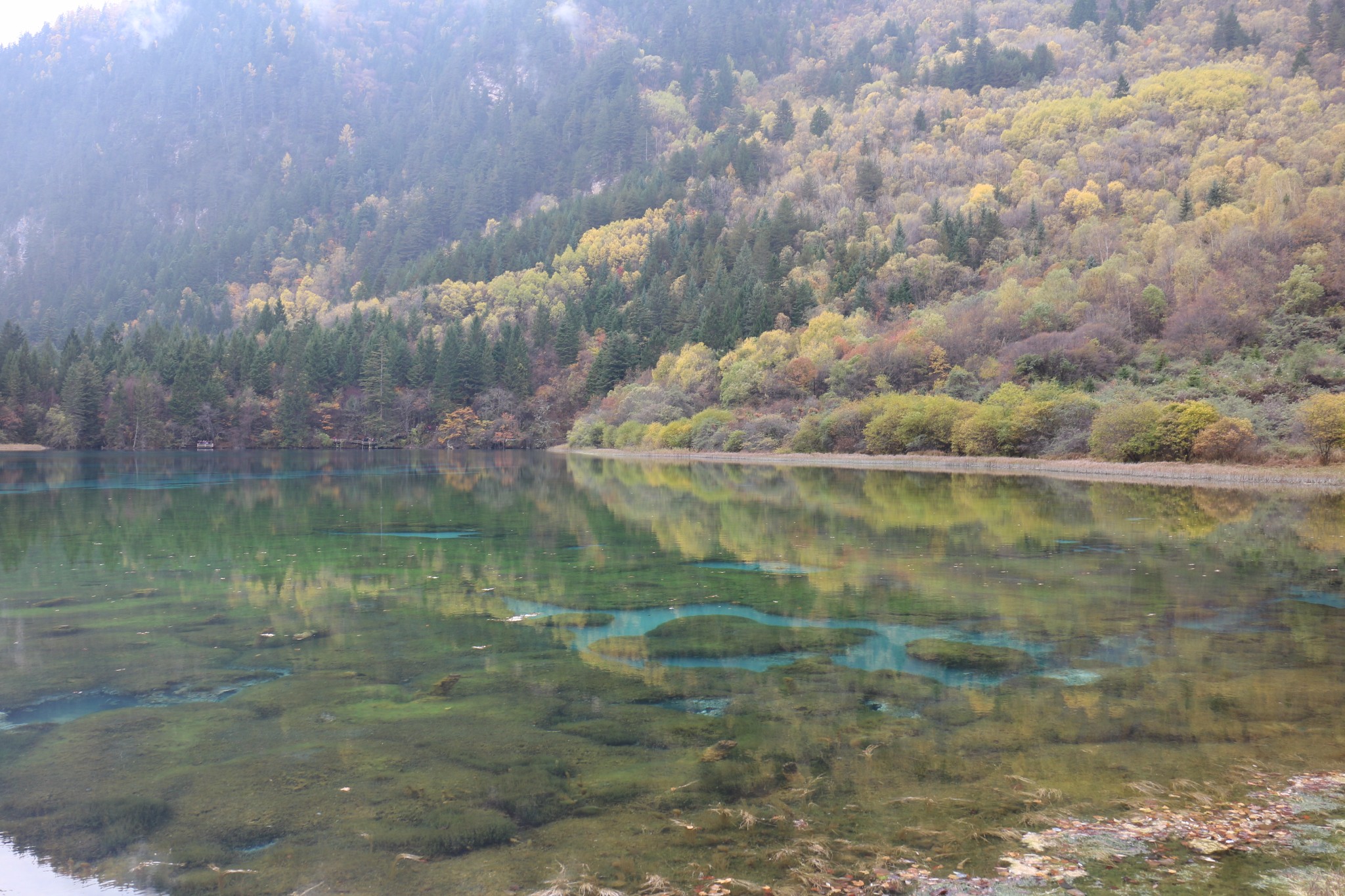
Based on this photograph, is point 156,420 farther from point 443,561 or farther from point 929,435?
point 443,561

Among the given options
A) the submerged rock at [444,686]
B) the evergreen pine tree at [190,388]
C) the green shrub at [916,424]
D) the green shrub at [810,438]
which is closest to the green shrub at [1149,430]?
the green shrub at [916,424]

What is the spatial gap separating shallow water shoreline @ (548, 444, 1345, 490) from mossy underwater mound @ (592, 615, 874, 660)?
31.8m

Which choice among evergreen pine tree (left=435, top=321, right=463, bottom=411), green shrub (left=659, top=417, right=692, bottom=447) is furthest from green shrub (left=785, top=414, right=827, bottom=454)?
evergreen pine tree (left=435, top=321, right=463, bottom=411)

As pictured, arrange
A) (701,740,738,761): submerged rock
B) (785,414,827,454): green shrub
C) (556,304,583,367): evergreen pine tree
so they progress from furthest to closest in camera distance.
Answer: (556,304,583,367): evergreen pine tree < (785,414,827,454): green shrub < (701,740,738,761): submerged rock

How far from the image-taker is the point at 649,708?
341 inches

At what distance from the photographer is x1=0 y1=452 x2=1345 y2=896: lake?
5695 millimetres

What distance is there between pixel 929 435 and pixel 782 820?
175 ft

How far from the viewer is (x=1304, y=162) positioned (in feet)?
302

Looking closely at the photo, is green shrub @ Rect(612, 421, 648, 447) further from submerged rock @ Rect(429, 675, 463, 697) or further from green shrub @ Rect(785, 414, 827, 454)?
submerged rock @ Rect(429, 675, 463, 697)

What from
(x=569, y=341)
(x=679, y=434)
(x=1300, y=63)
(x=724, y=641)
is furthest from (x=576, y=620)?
(x=1300, y=63)

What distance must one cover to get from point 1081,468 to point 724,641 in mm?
39893

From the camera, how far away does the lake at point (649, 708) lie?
18.7 feet

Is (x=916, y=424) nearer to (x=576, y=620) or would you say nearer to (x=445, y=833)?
(x=576, y=620)

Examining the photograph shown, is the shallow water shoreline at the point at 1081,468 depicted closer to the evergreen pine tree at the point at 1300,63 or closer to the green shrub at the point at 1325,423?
the green shrub at the point at 1325,423
